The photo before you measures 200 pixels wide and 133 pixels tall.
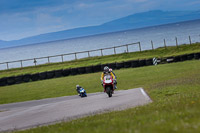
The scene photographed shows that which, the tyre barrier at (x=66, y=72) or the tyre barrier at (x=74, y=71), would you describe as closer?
the tyre barrier at (x=74, y=71)

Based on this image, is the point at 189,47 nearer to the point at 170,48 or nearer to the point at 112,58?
the point at 170,48

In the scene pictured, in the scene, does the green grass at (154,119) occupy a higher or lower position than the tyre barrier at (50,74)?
lower

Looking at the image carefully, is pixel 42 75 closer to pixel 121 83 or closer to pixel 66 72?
pixel 66 72

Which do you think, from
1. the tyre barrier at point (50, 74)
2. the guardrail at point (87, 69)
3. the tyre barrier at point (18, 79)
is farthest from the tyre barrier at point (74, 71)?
the tyre barrier at point (18, 79)

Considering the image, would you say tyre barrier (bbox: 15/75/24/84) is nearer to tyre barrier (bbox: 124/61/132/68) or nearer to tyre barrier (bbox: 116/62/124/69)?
tyre barrier (bbox: 116/62/124/69)

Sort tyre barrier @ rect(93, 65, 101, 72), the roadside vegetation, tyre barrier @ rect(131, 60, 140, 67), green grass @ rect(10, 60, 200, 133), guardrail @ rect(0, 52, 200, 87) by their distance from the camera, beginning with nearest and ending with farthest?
green grass @ rect(10, 60, 200, 133) < the roadside vegetation < guardrail @ rect(0, 52, 200, 87) < tyre barrier @ rect(131, 60, 140, 67) < tyre barrier @ rect(93, 65, 101, 72)

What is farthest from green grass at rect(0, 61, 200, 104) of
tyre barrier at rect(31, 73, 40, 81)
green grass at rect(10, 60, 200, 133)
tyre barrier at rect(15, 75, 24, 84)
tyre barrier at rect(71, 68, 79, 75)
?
tyre barrier at rect(31, 73, 40, 81)

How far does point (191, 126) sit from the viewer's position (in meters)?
5.98

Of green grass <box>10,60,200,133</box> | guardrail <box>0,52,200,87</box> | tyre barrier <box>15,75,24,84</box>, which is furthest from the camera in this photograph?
tyre barrier <box>15,75,24,84</box>

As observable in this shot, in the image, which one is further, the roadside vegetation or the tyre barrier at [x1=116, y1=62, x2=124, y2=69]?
the tyre barrier at [x1=116, y1=62, x2=124, y2=69]

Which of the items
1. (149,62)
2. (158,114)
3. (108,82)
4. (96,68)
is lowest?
(158,114)

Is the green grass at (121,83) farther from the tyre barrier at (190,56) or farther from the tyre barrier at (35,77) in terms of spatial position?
the tyre barrier at (35,77)

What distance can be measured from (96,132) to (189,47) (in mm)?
39449

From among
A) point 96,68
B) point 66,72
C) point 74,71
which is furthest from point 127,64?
point 66,72
